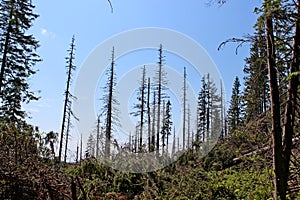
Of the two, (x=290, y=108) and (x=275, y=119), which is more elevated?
(x=290, y=108)

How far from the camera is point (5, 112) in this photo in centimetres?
1888

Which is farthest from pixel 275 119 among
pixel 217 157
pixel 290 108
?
pixel 217 157

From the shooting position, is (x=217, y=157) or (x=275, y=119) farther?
(x=217, y=157)

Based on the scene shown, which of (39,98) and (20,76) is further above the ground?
(20,76)

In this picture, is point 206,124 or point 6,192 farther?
point 206,124

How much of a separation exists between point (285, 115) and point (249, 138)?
3.14 ft

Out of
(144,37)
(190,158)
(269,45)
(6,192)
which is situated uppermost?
(144,37)

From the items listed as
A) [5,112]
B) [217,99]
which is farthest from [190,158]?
[217,99]

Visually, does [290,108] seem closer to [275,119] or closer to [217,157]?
[275,119]

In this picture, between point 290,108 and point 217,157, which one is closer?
point 290,108

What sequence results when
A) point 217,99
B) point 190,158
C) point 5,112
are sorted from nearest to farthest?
point 190,158 → point 5,112 → point 217,99

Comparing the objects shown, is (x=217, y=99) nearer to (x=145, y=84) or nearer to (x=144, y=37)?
(x=145, y=84)

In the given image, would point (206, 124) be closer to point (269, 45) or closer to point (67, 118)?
point (67, 118)

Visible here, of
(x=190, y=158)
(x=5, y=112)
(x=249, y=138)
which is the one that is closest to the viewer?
(x=249, y=138)
